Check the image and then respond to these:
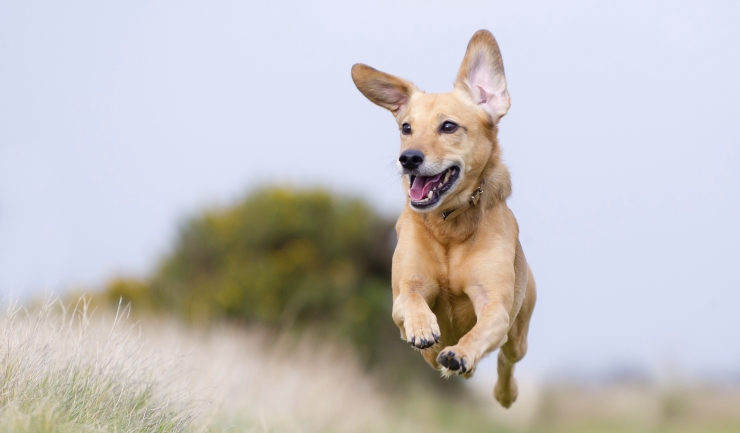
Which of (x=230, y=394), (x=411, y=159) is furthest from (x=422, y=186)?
(x=230, y=394)

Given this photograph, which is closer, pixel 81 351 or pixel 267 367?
pixel 81 351

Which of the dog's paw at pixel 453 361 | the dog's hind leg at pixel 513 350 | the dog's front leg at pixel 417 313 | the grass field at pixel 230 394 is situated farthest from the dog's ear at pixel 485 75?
the grass field at pixel 230 394

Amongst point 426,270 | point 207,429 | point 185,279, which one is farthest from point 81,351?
point 185,279

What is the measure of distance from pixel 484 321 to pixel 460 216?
917 mm

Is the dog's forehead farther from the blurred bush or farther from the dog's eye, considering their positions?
the blurred bush

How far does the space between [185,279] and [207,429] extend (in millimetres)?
12499

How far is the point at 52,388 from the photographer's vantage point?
5.81 metres

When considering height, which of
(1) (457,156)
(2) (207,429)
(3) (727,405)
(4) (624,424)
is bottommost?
(4) (624,424)

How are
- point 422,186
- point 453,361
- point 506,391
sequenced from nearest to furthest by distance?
point 453,361, point 422,186, point 506,391

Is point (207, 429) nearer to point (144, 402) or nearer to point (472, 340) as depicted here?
point (144, 402)

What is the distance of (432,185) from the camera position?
5.70m

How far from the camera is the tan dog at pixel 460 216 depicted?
5535 mm

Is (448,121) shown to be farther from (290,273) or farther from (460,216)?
(290,273)

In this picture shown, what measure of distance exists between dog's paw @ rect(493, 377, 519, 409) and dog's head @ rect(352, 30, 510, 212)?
7.27 feet
